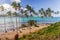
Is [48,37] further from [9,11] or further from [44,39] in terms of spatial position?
[9,11]

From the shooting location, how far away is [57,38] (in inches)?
438

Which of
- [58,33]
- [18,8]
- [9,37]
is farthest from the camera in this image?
[18,8]

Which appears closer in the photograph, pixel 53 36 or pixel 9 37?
pixel 53 36

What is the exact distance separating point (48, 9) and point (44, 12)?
1404 millimetres

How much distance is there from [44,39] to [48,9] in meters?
42.5

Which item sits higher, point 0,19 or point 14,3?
point 14,3

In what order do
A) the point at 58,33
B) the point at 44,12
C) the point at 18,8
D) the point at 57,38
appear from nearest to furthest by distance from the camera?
the point at 57,38 → the point at 58,33 → the point at 18,8 → the point at 44,12

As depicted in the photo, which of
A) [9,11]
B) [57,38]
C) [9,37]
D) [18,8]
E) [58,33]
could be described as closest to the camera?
[57,38]

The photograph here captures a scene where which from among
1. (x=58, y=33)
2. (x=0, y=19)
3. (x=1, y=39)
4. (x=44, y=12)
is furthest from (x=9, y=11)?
(x=58, y=33)

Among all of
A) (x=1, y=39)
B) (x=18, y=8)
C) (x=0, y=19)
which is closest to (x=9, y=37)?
(x=1, y=39)

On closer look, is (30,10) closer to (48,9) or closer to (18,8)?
(18,8)

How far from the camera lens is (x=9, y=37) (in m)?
14.1

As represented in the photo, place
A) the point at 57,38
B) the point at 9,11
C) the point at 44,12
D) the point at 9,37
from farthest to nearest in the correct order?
the point at 44,12 → the point at 9,11 → the point at 9,37 → the point at 57,38

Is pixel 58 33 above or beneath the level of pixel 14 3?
beneath
